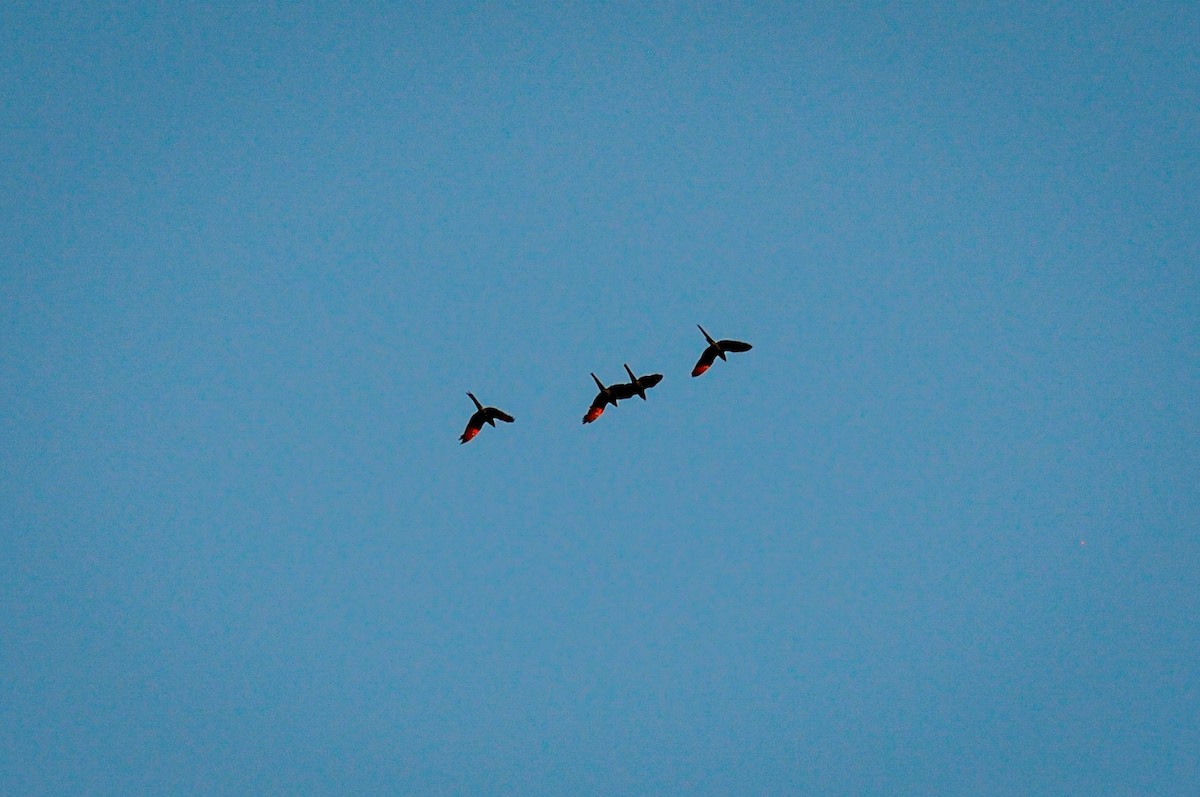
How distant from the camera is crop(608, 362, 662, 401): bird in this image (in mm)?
42344

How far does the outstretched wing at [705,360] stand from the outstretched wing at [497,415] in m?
10.7

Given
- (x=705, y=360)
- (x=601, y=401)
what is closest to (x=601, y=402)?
(x=601, y=401)

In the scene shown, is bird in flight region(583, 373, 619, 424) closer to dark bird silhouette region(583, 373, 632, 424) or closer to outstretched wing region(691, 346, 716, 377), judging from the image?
dark bird silhouette region(583, 373, 632, 424)

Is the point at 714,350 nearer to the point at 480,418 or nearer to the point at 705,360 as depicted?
the point at 705,360

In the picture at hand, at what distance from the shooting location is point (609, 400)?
141 ft

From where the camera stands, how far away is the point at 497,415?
4281 centimetres

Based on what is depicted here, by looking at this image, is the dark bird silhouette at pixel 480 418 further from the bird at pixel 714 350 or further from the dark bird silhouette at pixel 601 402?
the bird at pixel 714 350

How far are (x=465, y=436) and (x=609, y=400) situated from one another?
26.1ft

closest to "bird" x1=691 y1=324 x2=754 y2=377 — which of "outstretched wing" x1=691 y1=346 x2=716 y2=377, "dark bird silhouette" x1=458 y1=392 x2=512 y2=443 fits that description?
"outstretched wing" x1=691 y1=346 x2=716 y2=377

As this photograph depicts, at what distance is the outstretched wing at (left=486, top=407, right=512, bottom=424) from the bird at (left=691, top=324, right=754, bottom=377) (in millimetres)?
10434

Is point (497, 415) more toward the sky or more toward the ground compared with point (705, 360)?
more toward the ground

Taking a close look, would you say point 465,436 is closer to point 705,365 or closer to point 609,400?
point 609,400

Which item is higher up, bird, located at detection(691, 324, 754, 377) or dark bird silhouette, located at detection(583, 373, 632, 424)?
bird, located at detection(691, 324, 754, 377)

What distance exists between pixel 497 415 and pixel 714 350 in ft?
41.2
